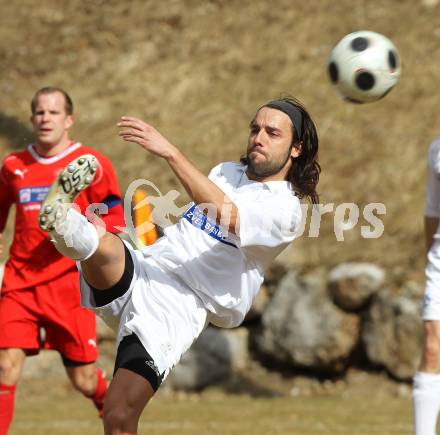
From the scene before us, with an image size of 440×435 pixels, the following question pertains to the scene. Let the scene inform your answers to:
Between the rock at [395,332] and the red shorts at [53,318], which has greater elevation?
the red shorts at [53,318]

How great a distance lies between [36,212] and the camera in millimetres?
6453

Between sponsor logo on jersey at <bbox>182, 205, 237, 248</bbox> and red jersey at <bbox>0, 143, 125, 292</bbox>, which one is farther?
red jersey at <bbox>0, 143, 125, 292</bbox>

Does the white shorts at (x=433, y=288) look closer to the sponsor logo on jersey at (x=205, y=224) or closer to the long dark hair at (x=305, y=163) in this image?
the long dark hair at (x=305, y=163)

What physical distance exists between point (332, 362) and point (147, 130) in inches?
236

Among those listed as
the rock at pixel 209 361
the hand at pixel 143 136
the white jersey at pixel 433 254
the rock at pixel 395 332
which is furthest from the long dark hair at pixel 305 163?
the rock at pixel 209 361

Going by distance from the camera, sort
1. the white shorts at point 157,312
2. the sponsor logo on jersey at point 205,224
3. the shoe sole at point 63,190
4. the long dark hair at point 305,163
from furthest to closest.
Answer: the long dark hair at point 305,163 → the sponsor logo on jersey at point 205,224 → the white shorts at point 157,312 → the shoe sole at point 63,190

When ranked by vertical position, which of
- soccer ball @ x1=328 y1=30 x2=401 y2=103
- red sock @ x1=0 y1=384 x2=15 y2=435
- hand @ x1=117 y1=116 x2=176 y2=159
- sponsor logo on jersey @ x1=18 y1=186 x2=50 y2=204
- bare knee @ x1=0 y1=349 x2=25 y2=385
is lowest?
red sock @ x1=0 y1=384 x2=15 y2=435

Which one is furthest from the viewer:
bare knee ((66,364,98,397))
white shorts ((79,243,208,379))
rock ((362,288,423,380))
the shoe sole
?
rock ((362,288,423,380))

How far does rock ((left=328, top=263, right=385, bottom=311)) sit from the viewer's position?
392 inches

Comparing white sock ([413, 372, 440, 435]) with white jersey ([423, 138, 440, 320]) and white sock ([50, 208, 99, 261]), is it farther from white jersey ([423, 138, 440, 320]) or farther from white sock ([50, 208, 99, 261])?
white sock ([50, 208, 99, 261])

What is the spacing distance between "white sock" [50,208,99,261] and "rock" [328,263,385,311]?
5825 millimetres

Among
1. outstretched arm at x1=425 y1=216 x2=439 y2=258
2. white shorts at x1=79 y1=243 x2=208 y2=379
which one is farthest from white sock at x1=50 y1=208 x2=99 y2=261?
outstretched arm at x1=425 y1=216 x2=439 y2=258

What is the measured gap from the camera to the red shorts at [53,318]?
6.39m

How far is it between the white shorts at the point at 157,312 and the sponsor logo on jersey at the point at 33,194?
5.82ft
